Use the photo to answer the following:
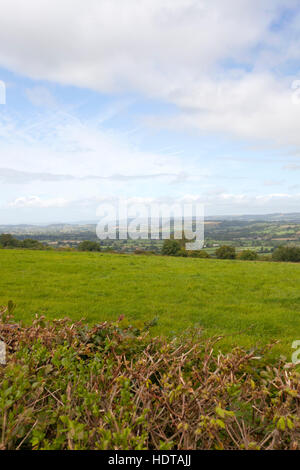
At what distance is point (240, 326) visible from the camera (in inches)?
251

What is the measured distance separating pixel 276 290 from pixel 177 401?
8.72 m

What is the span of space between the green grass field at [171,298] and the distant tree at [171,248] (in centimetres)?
1740

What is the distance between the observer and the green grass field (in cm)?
629

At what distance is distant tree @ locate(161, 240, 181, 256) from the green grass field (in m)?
17.4

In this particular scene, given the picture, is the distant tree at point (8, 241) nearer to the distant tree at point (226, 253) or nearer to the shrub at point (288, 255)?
the distant tree at point (226, 253)

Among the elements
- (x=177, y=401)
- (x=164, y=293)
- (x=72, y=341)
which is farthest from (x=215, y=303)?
(x=177, y=401)

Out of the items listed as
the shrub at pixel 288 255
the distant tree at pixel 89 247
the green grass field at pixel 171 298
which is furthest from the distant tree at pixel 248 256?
the green grass field at pixel 171 298

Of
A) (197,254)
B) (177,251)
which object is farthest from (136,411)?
(177,251)

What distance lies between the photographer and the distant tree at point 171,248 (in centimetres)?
3092

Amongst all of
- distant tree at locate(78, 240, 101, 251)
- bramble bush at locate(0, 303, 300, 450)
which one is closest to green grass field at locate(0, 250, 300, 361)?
bramble bush at locate(0, 303, 300, 450)

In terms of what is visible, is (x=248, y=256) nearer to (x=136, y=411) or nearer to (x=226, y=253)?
(x=226, y=253)

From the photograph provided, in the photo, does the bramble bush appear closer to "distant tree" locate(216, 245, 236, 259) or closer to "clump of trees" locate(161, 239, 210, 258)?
"clump of trees" locate(161, 239, 210, 258)
